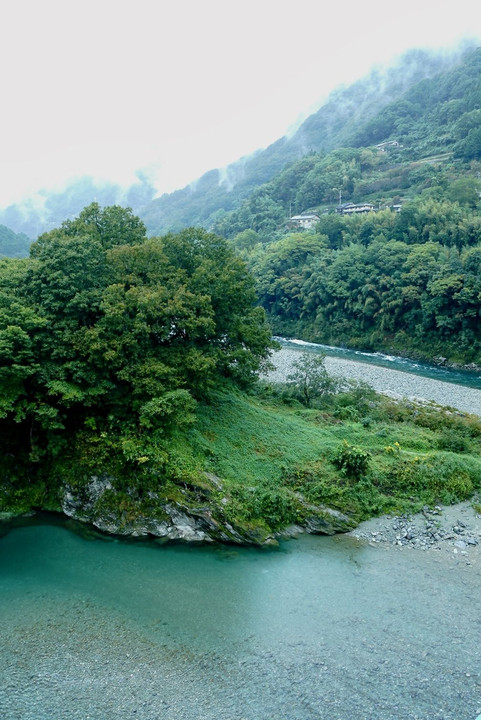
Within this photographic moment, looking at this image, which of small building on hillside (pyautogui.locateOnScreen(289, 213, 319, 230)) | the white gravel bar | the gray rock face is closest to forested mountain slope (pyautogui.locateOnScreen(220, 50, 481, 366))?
small building on hillside (pyautogui.locateOnScreen(289, 213, 319, 230))

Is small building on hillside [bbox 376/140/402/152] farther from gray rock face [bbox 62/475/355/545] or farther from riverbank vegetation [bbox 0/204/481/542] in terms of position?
gray rock face [bbox 62/475/355/545]

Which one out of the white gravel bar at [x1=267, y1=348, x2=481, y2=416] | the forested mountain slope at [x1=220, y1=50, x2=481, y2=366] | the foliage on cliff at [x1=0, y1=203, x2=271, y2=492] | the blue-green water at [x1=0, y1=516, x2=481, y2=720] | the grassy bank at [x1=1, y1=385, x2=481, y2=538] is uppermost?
the forested mountain slope at [x1=220, y1=50, x2=481, y2=366]

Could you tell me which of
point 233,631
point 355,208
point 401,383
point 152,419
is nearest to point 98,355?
point 152,419

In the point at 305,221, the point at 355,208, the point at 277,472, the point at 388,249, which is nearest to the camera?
the point at 277,472

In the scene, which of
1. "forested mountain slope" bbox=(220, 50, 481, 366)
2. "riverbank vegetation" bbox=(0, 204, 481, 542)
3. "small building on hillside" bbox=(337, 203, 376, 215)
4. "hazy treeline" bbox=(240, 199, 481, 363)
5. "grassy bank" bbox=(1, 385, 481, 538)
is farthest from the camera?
"small building on hillside" bbox=(337, 203, 376, 215)

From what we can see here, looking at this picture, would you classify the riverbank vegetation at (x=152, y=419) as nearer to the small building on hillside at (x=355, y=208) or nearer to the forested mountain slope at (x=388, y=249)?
the forested mountain slope at (x=388, y=249)

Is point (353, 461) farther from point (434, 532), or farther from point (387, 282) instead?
point (387, 282)
